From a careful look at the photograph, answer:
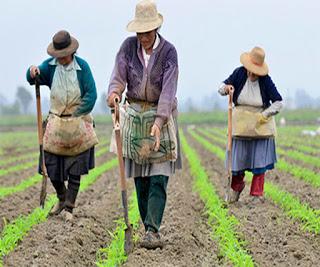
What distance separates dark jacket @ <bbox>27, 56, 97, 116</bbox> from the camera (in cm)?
704

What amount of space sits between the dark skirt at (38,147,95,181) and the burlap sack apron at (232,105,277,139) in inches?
72.0

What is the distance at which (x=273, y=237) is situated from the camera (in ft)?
20.5

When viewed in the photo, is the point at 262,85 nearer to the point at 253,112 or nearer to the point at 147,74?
the point at 253,112

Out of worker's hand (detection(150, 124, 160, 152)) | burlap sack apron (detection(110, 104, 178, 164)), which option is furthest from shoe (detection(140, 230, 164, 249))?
worker's hand (detection(150, 124, 160, 152))

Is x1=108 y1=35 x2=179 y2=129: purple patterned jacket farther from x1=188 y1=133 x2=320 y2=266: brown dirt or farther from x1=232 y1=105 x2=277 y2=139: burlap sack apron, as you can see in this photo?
x1=232 y1=105 x2=277 y2=139: burlap sack apron

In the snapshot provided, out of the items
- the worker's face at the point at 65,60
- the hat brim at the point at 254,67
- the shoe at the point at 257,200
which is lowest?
the shoe at the point at 257,200

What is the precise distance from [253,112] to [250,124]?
0.15 m

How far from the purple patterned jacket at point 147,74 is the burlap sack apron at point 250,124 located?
2.39 m

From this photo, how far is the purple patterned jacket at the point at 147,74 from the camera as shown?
18.6 ft

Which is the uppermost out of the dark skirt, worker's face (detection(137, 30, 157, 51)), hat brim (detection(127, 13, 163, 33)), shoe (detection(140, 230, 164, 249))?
hat brim (detection(127, 13, 163, 33))

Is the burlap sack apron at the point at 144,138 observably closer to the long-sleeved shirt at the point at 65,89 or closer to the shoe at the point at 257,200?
the long-sleeved shirt at the point at 65,89

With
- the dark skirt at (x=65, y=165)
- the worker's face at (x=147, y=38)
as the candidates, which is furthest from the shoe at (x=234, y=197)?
the worker's face at (x=147, y=38)

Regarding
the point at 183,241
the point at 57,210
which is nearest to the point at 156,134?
the point at 183,241

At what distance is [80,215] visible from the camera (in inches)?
296
